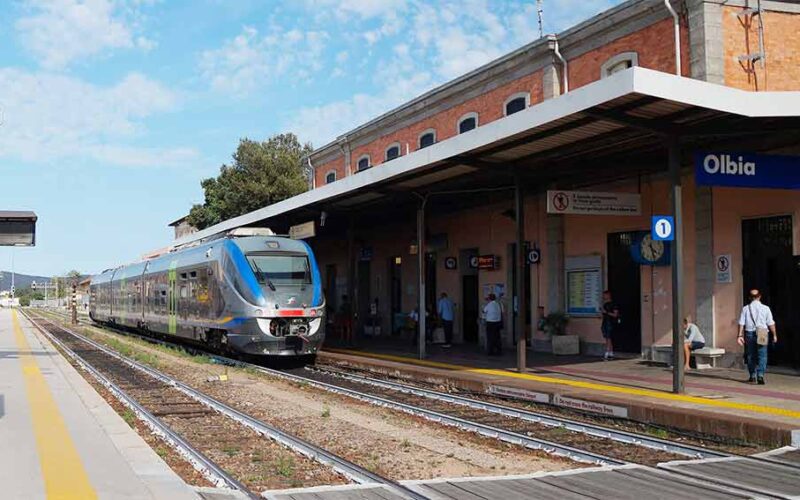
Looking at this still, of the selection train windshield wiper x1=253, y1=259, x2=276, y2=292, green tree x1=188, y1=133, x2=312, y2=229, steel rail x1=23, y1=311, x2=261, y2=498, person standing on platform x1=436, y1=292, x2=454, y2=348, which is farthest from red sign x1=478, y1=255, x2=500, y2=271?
green tree x1=188, y1=133, x2=312, y2=229

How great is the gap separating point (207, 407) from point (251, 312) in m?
4.99

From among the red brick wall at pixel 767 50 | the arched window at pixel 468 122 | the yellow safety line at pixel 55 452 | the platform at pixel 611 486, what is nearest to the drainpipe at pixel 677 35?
the red brick wall at pixel 767 50

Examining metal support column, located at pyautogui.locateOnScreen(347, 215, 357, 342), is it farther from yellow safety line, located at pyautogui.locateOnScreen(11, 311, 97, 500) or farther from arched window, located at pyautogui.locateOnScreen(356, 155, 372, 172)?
yellow safety line, located at pyautogui.locateOnScreen(11, 311, 97, 500)

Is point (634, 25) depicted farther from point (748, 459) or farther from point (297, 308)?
point (748, 459)

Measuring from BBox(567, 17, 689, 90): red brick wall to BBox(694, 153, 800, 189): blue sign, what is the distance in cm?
500

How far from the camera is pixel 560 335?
19062 mm

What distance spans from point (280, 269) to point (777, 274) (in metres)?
10.3

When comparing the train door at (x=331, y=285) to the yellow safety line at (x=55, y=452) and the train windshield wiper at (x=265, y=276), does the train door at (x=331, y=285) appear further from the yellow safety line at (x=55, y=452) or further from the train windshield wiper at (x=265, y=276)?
the yellow safety line at (x=55, y=452)

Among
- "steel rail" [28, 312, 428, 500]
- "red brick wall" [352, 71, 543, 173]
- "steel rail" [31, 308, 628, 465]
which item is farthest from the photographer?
"red brick wall" [352, 71, 543, 173]

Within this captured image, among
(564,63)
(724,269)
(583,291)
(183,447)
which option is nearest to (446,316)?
(583,291)

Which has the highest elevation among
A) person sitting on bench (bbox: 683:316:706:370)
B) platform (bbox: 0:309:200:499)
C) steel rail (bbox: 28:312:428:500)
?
person sitting on bench (bbox: 683:316:706:370)

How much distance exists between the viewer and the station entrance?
14000 millimetres

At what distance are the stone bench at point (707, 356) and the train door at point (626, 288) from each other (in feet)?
7.97

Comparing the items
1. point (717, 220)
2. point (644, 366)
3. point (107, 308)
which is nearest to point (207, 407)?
point (644, 366)
